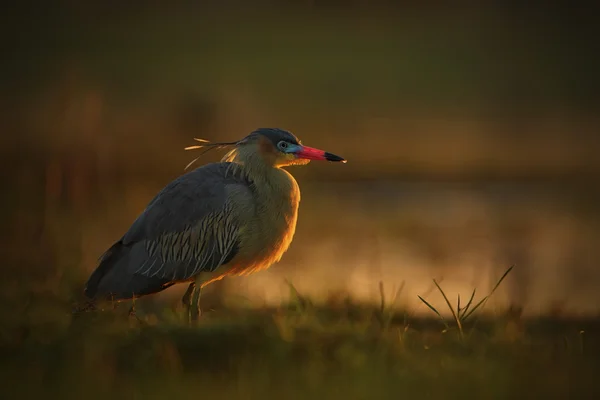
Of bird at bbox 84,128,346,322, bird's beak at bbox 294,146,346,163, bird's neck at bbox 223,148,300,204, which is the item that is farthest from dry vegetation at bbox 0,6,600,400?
bird's beak at bbox 294,146,346,163

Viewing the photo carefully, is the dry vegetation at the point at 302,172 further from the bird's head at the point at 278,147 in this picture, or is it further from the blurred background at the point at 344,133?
the bird's head at the point at 278,147

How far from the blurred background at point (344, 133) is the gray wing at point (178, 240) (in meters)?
0.38

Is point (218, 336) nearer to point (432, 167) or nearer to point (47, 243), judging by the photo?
point (47, 243)

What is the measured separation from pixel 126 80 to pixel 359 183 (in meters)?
7.24

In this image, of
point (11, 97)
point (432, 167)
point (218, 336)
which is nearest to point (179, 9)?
point (11, 97)

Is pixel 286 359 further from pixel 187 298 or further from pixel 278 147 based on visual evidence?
pixel 278 147

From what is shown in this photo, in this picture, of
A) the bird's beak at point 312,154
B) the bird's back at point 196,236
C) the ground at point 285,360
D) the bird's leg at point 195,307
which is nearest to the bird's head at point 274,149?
the bird's beak at point 312,154

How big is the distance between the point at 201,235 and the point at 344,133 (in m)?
8.51

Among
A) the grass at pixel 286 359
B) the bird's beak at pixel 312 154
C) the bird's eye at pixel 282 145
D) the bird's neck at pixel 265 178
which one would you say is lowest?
the grass at pixel 286 359

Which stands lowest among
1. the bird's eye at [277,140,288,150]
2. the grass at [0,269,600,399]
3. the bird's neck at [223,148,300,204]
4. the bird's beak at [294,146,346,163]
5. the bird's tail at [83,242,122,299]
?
the grass at [0,269,600,399]

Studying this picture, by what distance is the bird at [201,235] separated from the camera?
21.4 feet

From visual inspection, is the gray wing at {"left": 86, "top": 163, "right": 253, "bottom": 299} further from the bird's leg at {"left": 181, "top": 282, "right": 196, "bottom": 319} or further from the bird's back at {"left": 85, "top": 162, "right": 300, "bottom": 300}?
the bird's leg at {"left": 181, "top": 282, "right": 196, "bottom": 319}

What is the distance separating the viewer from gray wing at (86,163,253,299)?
6527 millimetres

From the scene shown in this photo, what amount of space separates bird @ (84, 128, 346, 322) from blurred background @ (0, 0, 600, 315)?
0.99 feet
